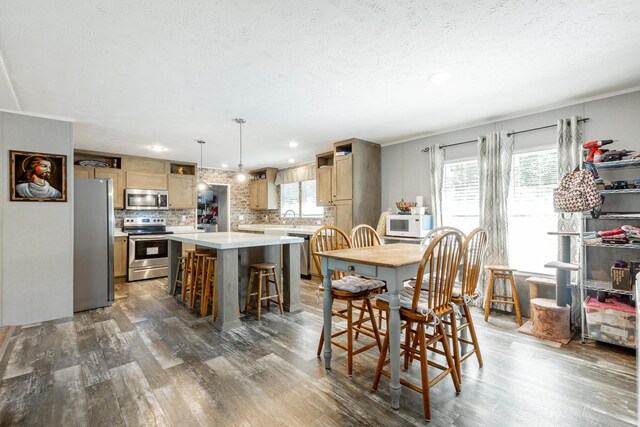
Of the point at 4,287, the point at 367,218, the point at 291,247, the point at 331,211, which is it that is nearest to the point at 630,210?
the point at 367,218

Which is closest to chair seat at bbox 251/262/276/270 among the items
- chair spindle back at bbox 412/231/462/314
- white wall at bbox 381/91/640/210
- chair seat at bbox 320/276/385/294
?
chair seat at bbox 320/276/385/294

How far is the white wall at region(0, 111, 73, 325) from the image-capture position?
11.0ft

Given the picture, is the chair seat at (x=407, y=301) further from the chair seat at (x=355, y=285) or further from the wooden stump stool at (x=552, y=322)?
the wooden stump stool at (x=552, y=322)

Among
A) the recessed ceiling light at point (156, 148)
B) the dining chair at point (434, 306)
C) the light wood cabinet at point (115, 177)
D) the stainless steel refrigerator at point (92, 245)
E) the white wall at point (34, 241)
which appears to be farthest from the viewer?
the light wood cabinet at point (115, 177)

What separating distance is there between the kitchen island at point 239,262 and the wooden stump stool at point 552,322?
101 inches

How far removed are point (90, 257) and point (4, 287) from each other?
837 mm

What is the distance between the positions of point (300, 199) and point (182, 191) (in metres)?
2.57

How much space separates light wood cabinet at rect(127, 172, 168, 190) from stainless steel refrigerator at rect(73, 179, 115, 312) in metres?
1.94

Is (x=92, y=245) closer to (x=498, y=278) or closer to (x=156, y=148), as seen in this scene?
(x=156, y=148)

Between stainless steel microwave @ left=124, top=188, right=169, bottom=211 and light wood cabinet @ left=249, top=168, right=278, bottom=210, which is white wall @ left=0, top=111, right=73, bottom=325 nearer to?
stainless steel microwave @ left=124, top=188, right=169, bottom=211

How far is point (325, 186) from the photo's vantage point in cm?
548

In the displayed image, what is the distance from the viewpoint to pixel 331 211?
630 centimetres

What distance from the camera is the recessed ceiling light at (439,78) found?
2.65 m

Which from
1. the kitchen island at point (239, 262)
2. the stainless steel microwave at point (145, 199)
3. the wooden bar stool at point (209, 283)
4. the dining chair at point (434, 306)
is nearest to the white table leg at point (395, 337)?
the dining chair at point (434, 306)
